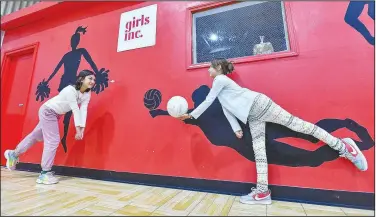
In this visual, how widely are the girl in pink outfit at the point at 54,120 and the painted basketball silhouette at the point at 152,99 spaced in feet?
1.96

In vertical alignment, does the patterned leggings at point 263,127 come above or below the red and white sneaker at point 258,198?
above

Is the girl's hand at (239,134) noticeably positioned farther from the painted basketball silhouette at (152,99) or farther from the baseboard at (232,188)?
the painted basketball silhouette at (152,99)

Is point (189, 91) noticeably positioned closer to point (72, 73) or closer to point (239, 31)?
point (239, 31)

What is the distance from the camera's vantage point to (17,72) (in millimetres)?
3182

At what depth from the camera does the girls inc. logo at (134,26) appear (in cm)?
236

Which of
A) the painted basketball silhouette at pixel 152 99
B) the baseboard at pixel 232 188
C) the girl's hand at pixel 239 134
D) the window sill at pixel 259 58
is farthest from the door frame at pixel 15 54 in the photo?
the girl's hand at pixel 239 134

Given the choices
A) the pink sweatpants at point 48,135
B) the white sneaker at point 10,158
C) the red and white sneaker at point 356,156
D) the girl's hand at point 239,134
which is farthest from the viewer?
the white sneaker at point 10,158

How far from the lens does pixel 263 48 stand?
5.97 feet

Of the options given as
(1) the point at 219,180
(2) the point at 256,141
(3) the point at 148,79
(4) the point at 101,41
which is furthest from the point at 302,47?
(4) the point at 101,41

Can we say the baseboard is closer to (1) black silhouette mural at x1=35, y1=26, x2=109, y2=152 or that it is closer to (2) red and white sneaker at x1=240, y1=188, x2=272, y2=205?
(2) red and white sneaker at x1=240, y1=188, x2=272, y2=205

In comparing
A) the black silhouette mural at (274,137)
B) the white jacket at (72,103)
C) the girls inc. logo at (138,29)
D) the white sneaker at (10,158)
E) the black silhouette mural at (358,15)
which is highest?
the girls inc. logo at (138,29)

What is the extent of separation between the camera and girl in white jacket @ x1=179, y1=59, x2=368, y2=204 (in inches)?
56.2

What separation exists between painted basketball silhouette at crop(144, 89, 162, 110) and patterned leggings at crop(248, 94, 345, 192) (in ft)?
3.01

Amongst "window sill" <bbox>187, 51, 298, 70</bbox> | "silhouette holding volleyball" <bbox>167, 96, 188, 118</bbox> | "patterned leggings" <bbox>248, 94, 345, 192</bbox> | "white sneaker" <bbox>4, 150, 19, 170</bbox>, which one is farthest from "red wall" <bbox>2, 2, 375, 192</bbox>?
"white sneaker" <bbox>4, 150, 19, 170</bbox>
